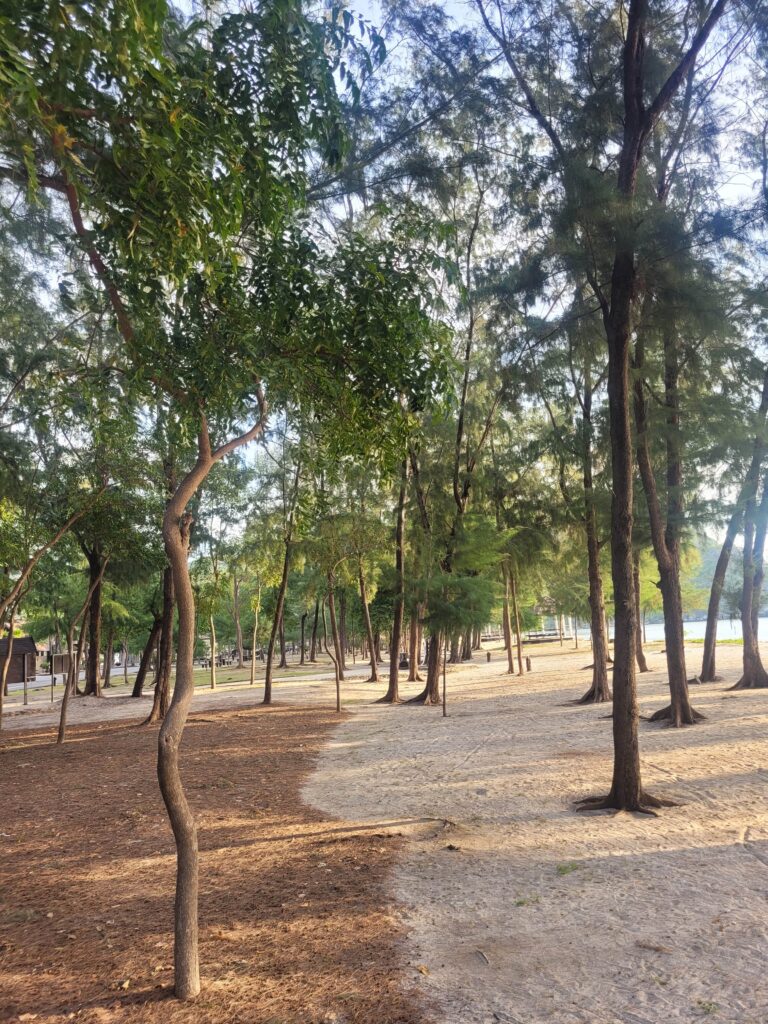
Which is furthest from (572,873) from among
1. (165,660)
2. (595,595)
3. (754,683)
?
(754,683)

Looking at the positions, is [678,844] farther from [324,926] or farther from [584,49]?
[584,49]

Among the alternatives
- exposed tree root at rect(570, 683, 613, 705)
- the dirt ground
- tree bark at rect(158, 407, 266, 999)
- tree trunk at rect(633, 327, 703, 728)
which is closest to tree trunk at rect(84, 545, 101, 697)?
Result: the dirt ground

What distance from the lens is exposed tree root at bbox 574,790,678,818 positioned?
8.29m

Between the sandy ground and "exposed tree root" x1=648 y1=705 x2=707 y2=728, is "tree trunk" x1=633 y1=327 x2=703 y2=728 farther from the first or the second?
the sandy ground

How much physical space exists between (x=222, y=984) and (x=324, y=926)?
3.46 ft

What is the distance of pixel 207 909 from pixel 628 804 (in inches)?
197

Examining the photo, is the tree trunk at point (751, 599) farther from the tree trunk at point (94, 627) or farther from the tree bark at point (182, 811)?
the tree trunk at point (94, 627)

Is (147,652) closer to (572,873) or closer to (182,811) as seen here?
(572,873)

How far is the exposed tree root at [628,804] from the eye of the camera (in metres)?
8.29

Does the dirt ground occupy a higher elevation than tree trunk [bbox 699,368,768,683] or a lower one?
lower

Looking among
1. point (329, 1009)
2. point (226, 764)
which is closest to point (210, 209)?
point (329, 1009)

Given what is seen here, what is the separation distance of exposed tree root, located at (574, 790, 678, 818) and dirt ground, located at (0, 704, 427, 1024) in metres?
2.49

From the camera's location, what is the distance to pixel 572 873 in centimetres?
636

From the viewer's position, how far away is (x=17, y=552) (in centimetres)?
1555
